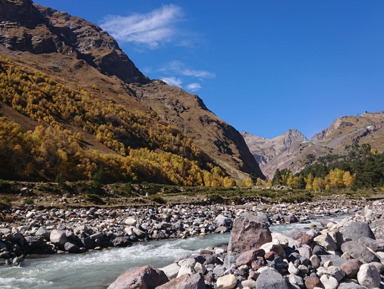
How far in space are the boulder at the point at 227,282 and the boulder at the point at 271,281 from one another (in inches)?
35.7

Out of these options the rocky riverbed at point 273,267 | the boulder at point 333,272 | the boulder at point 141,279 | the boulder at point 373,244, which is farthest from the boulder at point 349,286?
the boulder at point 141,279

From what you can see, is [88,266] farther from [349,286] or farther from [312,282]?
[349,286]

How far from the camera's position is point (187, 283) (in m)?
9.77

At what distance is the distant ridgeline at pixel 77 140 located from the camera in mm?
64131

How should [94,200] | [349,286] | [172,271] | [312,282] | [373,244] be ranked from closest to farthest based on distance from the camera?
[349,286], [312,282], [172,271], [373,244], [94,200]

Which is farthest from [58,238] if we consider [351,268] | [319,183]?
[319,183]

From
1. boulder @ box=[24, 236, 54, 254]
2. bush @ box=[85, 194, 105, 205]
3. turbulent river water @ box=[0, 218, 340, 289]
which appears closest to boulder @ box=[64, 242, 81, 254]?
turbulent river water @ box=[0, 218, 340, 289]

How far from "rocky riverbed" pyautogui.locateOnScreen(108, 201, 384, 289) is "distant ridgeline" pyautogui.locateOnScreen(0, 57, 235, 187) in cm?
4911

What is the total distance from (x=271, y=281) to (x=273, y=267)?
5.63ft

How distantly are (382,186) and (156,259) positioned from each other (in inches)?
4107

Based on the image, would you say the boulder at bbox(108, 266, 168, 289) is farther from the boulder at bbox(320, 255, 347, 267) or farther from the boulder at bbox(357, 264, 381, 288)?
the boulder at bbox(357, 264, 381, 288)

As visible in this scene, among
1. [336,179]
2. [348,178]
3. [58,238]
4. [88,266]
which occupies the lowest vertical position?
[88,266]

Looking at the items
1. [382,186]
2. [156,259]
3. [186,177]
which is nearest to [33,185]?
[156,259]

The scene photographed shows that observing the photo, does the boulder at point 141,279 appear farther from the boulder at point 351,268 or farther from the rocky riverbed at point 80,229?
the rocky riverbed at point 80,229
